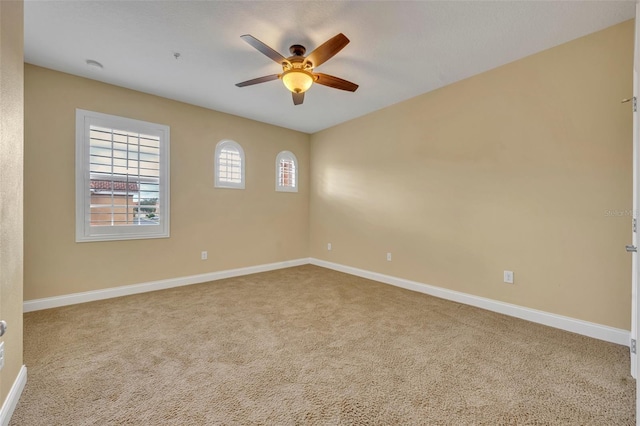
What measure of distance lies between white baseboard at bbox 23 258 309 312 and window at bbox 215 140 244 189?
1397mm

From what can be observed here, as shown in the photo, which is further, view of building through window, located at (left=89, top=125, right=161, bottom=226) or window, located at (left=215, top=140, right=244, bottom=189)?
window, located at (left=215, top=140, right=244, bottom=189)

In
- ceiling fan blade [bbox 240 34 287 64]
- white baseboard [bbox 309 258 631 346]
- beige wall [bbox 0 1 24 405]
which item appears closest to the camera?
beige wall [bbox 0 1 24 405]

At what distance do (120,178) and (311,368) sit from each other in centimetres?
325

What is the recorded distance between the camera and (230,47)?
2592mm

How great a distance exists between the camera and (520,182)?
284 centimetres

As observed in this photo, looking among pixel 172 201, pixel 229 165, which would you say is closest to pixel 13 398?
pixel 172 201

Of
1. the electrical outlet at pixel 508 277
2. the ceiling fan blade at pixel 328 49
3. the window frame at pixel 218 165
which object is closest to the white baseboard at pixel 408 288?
the electrical outlet at pixel 508 277

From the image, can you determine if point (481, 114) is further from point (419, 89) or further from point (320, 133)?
point (320, 133)

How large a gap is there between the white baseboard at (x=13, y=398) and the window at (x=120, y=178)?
1.97 metres

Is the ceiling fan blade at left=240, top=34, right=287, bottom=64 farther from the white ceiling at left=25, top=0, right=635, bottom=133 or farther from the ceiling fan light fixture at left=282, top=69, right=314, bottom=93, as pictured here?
the white ceiling at left=25, top=0, right=635, bottom=133

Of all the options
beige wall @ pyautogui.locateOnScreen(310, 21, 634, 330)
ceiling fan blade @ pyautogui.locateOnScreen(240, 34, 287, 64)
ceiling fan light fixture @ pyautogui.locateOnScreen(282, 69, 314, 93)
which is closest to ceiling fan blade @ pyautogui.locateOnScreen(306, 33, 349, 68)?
ceiling fan light fixture @ pyautogui.locateOnScreen(282, 69, 314, 93)

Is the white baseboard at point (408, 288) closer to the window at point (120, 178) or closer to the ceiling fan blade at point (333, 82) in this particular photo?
the window at point (120, 178)

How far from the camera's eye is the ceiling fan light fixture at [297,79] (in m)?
2.41

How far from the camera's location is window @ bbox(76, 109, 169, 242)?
3258 millimetres
